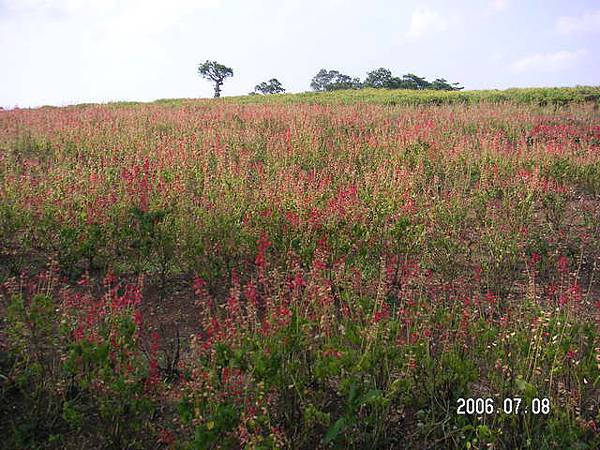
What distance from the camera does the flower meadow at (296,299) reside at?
278cm

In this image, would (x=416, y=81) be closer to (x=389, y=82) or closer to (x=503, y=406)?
(x=389, y=82)

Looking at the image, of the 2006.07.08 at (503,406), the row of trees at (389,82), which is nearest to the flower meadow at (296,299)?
the 2006.07.08 at (503,406)

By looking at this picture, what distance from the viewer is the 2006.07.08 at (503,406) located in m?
2.76

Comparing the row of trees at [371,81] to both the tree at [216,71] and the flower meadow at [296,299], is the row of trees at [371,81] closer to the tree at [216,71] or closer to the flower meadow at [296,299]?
the tree at [216,71]

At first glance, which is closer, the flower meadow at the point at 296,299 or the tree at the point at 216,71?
the flower meadow at the point at 296,299

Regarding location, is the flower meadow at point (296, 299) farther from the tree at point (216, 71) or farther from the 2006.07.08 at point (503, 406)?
the tree at point (216, 71)

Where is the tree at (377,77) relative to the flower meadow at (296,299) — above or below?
above

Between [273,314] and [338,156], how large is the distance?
250 inches

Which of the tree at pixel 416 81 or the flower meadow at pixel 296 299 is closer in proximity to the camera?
the flower meadow at pixel 296 299

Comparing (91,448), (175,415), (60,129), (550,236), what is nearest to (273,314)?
(175,415)

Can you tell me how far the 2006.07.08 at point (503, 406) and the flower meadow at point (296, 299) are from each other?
35mm

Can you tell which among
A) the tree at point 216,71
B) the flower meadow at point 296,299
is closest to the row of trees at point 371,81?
the tree at point 216,71

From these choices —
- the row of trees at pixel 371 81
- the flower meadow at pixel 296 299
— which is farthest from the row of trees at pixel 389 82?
the flower meadow at pixel 296 299

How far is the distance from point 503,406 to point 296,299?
1321mm
